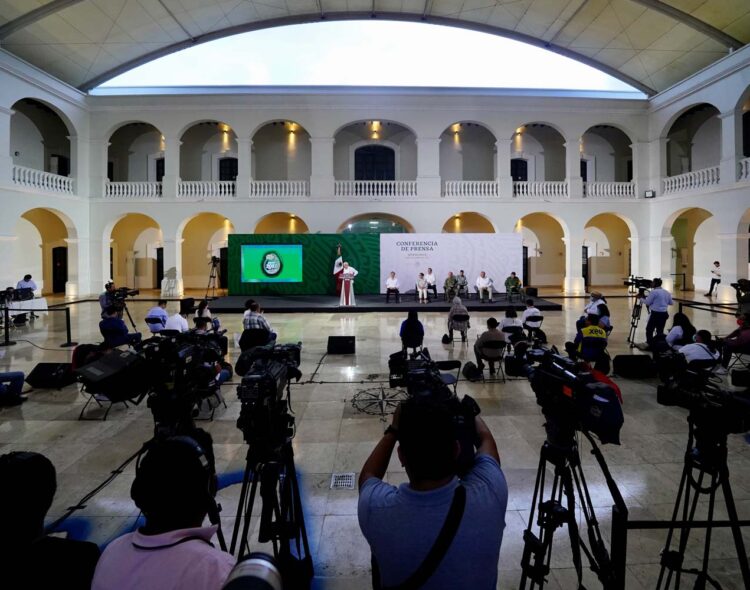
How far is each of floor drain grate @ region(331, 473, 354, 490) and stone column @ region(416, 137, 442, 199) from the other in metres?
17.4

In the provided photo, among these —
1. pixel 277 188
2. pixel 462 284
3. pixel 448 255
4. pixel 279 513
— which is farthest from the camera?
pixel 277 188

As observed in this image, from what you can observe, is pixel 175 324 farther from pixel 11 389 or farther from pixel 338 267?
pixel 338 267


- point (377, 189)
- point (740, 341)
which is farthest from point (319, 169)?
point (740, 341)

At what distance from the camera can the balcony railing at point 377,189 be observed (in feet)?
65.8

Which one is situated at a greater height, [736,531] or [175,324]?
[175,324]

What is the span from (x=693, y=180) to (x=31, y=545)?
2221cm

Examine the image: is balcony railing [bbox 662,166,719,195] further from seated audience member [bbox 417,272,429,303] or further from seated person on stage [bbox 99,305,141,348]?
seated person on stage [bbox 99,305,141,348]

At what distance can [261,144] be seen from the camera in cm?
2236

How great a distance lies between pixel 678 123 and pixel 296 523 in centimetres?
2577

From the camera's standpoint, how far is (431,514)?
1.28m

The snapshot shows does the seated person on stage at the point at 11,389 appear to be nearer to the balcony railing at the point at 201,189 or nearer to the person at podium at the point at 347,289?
the person at podium at the point at 347,289

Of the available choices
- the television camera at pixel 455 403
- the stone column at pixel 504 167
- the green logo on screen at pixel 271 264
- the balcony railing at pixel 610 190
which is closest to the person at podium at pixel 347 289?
the green logo on screen at pixel 271 264

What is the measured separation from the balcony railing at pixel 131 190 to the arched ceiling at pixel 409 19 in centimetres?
418

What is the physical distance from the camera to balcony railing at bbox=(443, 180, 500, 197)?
794 inches
